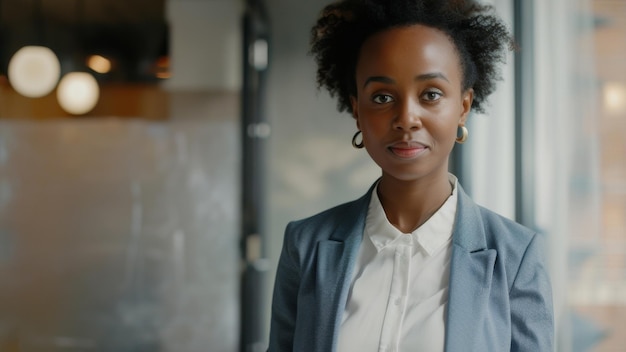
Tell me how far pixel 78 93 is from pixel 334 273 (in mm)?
3243

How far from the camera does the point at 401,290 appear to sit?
3.40ft

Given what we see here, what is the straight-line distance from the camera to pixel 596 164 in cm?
150

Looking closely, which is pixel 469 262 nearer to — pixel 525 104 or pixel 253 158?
pixel 525 104

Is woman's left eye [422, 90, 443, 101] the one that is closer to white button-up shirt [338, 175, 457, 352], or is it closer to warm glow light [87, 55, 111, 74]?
white button-up shirt [338, 175, 457, 352]

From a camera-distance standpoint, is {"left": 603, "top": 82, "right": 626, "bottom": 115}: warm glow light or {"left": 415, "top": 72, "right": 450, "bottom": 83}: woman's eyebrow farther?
{"left": 603, "top": 82, "right": 626, "bottom": 115}: warm glow light

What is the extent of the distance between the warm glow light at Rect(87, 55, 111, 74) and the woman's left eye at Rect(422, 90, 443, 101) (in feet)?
10.7

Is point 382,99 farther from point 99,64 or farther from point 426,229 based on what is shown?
point 99,64

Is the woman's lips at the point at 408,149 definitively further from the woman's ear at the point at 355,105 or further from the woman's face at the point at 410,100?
the woman's ear at the point at 355,105

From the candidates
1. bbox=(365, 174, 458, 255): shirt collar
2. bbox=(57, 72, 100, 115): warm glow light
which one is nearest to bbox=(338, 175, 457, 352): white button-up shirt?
bbox=(365, 174, 458, 255): shirt collar

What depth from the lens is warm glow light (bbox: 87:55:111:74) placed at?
4012 mm

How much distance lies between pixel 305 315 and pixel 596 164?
2.48ft

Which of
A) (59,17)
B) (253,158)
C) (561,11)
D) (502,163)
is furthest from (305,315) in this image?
(59,17)

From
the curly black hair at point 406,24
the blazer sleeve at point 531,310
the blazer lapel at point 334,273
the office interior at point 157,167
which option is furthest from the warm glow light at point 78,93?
the blazer sleeve at point 531,310

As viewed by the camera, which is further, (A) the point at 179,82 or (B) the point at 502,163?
(A) the point at 179,82
